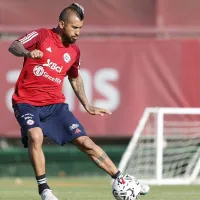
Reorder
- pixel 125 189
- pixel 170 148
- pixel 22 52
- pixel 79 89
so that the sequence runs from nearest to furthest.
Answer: pixel 22 52 → pixel 125 189 → pixel 79 89 → pixel 170 148

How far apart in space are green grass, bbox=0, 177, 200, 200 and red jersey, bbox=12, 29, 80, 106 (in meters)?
1.51

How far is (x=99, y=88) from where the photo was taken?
53.4 feet

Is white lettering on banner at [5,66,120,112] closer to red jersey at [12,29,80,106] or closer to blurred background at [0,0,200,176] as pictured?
blurred background at [0,0,200,176]

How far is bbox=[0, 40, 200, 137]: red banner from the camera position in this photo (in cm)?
1620

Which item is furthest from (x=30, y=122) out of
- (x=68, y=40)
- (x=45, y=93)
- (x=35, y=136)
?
(x=68, y=40)

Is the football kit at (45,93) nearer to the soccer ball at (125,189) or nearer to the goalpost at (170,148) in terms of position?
the soccer ball at (125,189)

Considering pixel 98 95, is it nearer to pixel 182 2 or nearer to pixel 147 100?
pixel 147 100

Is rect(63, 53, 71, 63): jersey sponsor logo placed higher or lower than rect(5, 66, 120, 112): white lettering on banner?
lower

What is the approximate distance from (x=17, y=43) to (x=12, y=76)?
273 inches

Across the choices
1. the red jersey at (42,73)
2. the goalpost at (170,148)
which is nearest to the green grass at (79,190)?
the goalpost at (170,148)

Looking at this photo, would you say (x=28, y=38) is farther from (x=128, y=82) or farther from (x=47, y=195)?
(x=128, y=82)

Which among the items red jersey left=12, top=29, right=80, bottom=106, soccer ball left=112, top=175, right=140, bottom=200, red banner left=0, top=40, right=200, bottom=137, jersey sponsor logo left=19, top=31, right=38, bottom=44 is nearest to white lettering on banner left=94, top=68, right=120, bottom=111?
red banner left=0, top=40, right=200, bottom=137

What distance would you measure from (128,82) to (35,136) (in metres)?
7.11

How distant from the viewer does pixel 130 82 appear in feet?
53.4
